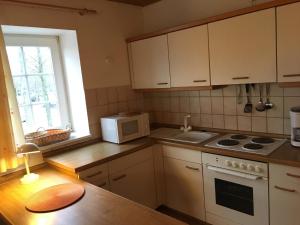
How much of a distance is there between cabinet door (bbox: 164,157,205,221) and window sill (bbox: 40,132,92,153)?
85 cm

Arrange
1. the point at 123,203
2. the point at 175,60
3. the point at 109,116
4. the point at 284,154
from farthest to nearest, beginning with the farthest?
the point at 109,116 → the point at 175,60 → the point at 284,154 → the point at 123,203

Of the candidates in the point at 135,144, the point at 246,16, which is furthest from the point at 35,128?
the point at 246,16

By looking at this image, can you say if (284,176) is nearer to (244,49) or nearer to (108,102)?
(244,49)

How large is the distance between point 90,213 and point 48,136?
1.23 meters

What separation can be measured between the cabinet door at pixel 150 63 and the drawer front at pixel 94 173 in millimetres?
1069

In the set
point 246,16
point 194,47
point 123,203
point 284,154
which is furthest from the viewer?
point 194,47

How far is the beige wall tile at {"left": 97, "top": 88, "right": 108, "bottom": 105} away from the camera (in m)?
2.65

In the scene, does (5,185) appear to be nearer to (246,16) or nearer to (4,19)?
(4,19)

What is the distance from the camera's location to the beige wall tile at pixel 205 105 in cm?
264

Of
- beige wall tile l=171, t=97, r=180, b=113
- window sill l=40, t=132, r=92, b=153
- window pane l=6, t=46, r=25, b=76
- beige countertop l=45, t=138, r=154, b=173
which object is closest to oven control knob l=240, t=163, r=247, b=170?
beige countertop l=45, t=138, r=154, b=173

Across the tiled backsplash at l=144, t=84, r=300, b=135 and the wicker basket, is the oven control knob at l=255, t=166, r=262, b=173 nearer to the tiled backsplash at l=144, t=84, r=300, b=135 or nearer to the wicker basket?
the tiled backsplash at l=144, t=84, r=300, b=135

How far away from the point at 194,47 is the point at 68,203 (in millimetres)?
1675

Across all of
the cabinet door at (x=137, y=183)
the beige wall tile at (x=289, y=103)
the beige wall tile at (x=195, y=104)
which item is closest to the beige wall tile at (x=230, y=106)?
the beige wall tile at (x=195, y=104)

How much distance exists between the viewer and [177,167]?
95.4 inches
